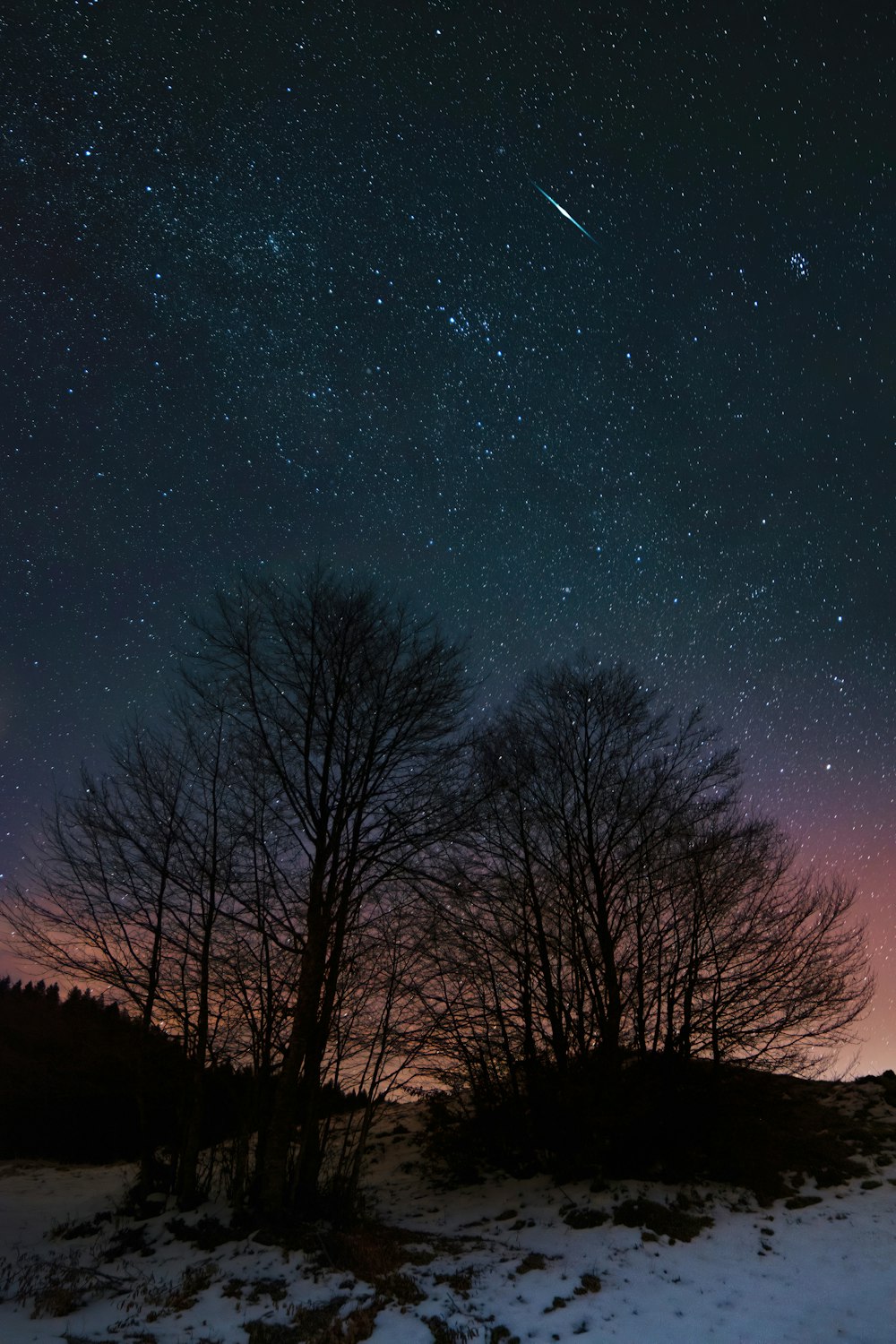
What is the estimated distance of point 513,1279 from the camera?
7988 mm

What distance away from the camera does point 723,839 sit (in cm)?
1438

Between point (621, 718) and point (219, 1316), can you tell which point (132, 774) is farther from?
point (621, 718)

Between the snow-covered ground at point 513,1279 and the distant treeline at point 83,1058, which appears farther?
the distant treeline at point 83,1058

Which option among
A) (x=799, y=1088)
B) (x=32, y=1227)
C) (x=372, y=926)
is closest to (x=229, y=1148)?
(x=32, y=1227)

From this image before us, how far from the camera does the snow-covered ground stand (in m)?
6.64

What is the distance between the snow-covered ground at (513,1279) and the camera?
6.64 metres

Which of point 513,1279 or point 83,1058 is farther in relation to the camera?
point 83,1058

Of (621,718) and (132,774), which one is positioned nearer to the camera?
(132,774)

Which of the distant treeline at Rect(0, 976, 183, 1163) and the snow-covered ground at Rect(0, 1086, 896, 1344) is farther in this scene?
the distant treeline at Rect(0, 976, 183, 1163)

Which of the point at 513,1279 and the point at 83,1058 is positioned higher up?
the point at 83,1058

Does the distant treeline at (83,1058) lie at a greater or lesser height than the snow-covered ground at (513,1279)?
greater

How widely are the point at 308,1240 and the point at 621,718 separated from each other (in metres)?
10.7

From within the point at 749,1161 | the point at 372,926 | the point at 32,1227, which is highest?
the point at 372,926

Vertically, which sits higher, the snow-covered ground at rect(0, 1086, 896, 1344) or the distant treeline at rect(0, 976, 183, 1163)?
the distant treeline at rect(0, 976, 183, 1163)
